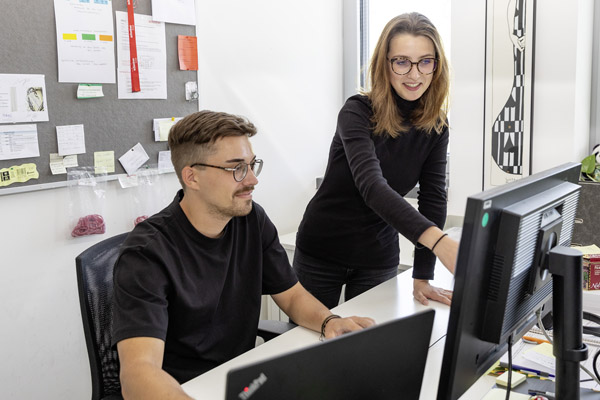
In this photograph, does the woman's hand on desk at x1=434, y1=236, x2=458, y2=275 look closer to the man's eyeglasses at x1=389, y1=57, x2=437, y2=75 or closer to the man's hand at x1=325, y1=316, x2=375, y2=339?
the man's hand at x1=325, y1=316, x2=375, y2=339

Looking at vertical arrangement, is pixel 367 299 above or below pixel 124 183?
below

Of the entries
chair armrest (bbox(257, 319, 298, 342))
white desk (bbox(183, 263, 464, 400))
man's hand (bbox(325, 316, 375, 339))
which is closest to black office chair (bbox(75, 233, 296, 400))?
white desk (bbox(183, 263, 464, 400))

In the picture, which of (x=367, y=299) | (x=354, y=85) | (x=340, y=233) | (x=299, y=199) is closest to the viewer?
(x=367, y=299)

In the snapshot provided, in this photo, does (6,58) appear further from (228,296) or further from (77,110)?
(228,296)

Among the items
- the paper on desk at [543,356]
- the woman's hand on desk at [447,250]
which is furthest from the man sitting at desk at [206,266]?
the paper on desk at [543,356]

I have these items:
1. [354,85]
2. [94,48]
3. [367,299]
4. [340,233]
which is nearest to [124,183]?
[94,48]

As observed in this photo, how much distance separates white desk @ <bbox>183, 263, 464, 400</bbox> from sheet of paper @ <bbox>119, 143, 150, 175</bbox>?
1072mm

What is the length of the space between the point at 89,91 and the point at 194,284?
108 cm

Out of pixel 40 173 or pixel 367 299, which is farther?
pixel 40 173

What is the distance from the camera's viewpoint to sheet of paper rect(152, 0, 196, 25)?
2.34 meters

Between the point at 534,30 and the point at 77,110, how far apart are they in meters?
1.75

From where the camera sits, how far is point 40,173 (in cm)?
205

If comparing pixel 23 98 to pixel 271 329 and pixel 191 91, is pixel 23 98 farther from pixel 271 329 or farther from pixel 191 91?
pixel 271 329

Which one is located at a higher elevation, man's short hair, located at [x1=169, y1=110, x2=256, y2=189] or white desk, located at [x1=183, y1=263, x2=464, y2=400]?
man's short hair, located at [x1=169, y1=110, x2=256, y2=189]
